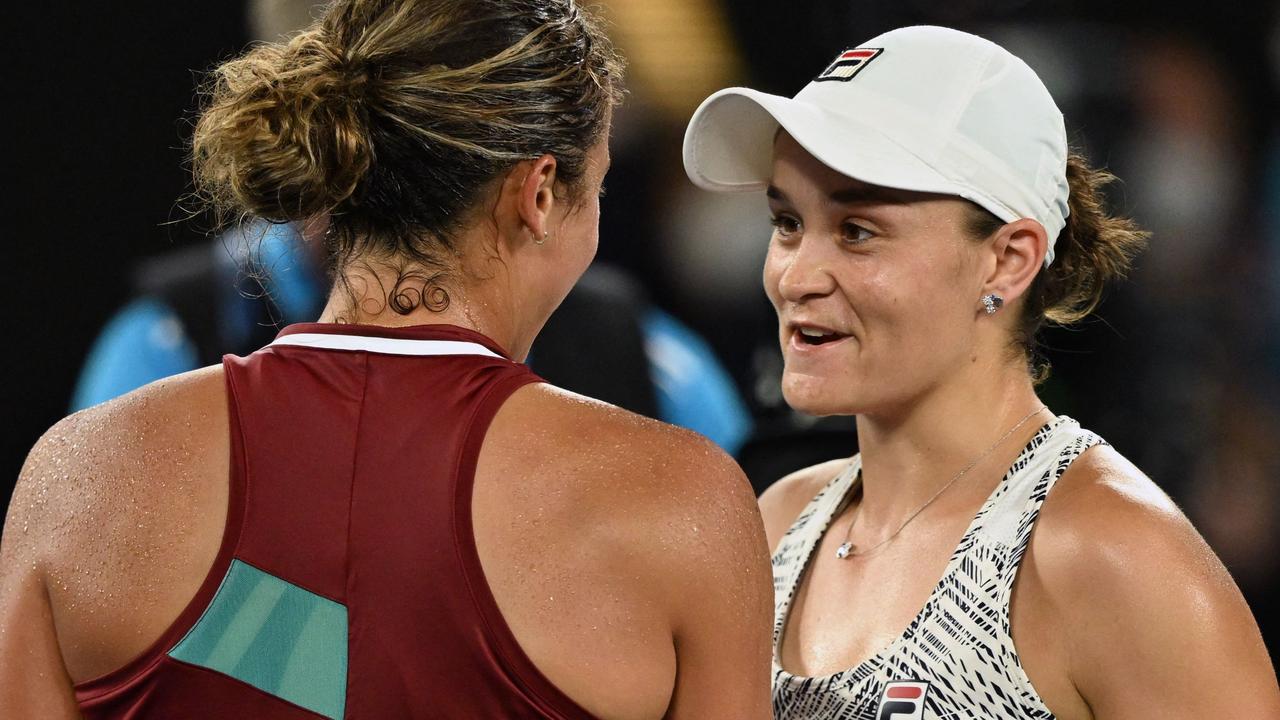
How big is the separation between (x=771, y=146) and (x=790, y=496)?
19.3 inches

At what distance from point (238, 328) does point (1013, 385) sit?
1425mm

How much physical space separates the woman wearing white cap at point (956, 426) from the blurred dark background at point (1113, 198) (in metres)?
0.99

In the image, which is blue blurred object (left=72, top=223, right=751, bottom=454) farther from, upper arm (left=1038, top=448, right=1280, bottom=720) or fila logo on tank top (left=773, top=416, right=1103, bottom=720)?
upper arm (left=1038, top=448, right=1280, bottom=720)

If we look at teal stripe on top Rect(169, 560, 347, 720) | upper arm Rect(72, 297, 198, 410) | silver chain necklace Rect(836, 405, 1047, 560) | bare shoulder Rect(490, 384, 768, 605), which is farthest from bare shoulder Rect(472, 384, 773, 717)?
upper arm Rect(72, 297, 198, 410)

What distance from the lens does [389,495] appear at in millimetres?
1033

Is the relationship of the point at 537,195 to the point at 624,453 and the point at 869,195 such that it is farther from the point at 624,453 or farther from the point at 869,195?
the point at 869,195

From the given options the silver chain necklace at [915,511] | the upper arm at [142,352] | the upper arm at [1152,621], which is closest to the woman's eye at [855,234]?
the silver chain necklace at [915,511]

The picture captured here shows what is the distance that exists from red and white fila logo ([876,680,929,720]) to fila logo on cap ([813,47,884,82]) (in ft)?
2.06

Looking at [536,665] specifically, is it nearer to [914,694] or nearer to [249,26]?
[914,694]

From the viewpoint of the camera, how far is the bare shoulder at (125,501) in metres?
1.04

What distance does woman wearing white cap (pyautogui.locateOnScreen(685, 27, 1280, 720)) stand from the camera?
121cm

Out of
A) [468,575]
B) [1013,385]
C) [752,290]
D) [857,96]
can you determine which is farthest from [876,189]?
[752,290]

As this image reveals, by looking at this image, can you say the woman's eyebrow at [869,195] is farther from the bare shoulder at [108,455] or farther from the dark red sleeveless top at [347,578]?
the bare shoulder at [108,455]

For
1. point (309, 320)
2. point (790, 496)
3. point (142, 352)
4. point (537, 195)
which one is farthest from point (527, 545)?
point (142, 352)
